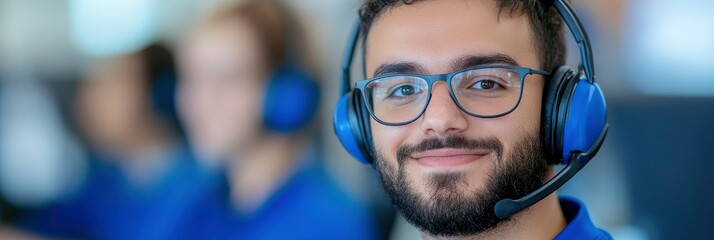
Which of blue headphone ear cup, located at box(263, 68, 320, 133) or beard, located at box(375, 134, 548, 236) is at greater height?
beard, located at box(375, 134, 548, 236)

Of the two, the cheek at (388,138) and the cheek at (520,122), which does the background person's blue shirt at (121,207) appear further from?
the cheek at (520,122)

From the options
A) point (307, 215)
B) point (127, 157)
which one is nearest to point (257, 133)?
point (307, 215)

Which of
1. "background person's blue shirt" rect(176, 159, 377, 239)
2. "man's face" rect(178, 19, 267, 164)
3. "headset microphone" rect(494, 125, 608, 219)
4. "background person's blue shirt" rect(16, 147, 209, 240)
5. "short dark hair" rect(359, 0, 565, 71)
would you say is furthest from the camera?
"background person's blue shirt" rect(16, 147, 209, 240)

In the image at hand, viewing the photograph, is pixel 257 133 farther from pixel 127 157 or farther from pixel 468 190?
pixel 468 190

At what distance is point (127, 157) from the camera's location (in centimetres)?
260

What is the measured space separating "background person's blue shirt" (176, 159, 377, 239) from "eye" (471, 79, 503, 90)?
0.95 meters

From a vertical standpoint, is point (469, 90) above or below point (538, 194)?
above

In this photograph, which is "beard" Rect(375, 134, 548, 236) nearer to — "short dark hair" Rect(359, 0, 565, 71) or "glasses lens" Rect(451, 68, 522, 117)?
"glasses lens" Rect(451, 68, 522, 117)

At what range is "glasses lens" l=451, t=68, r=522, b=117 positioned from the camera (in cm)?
111

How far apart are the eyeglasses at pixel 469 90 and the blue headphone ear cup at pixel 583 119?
0.25ft

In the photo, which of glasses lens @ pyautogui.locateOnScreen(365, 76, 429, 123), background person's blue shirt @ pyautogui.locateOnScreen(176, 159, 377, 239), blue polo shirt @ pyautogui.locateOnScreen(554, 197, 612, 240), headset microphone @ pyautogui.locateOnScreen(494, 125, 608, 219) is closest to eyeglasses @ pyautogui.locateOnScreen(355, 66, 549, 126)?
glasses lens @ pyautogui.locateOnScreen(365, 76, 429, 123)

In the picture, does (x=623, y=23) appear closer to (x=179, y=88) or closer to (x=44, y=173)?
(x=179, y=88)

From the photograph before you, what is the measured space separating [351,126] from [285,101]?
36.5 inches

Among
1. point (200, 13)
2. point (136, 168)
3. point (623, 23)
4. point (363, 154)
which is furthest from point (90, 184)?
point (623, 23)
